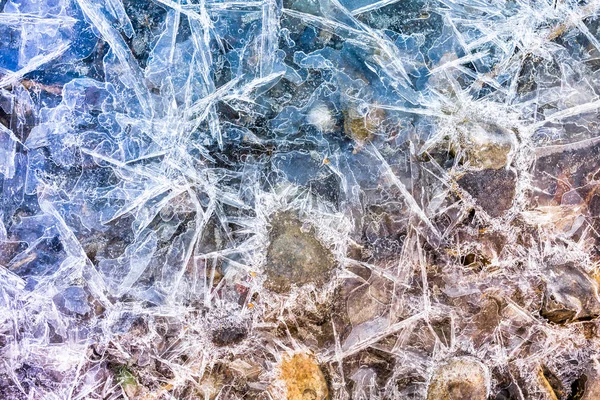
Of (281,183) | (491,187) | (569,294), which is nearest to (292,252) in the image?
(281,183)

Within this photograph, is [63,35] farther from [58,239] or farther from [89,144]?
[58,239]

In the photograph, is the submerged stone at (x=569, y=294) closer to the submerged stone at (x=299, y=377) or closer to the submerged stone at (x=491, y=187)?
the submerged stone at (x=491, y=187)

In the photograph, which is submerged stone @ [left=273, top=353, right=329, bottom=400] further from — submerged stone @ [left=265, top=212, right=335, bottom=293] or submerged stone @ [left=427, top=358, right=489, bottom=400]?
submerged stone @ [left=427, top=358, right=489, bottom=400]

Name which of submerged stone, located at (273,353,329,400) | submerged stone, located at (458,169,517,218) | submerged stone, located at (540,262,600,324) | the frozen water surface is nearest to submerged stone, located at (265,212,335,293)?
the frozen water surface

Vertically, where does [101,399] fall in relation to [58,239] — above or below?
below

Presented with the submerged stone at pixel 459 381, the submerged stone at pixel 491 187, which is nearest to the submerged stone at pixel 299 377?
the submerged stone at pixel 459 381

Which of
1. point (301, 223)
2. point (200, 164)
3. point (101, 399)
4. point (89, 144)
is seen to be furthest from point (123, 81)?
point (101, 399)

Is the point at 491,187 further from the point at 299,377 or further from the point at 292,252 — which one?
the point at 299,377
